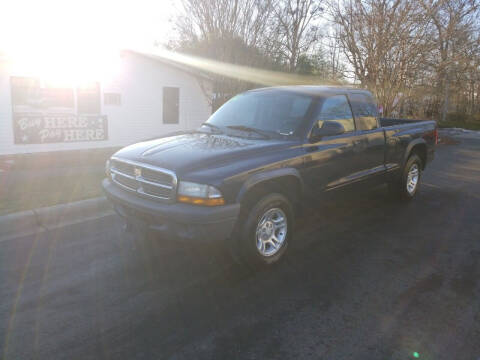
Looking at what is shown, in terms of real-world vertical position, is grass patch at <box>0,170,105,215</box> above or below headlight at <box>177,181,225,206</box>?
below

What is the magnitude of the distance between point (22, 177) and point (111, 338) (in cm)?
662

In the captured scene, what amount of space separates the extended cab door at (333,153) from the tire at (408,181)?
1602mm

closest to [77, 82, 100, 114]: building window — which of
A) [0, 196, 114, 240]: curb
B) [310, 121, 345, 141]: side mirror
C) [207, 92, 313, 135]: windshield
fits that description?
[0, 196, 114, 240]: curb

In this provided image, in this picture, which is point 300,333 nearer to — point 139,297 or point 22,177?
point 139,297

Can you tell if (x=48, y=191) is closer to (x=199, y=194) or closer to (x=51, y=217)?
(x=51, y=217)

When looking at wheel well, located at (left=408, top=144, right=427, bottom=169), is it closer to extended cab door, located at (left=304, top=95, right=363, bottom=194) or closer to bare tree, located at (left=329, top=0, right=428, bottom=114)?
extended cab door, located at (left=304, top=95, right=363, bottom=194)

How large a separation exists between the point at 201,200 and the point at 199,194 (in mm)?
56

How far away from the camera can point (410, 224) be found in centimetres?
556

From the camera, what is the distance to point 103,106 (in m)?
14.2

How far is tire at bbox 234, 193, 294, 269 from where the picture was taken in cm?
380

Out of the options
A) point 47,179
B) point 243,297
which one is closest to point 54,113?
point 47,179

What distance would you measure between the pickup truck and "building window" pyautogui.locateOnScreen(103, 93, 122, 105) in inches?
398

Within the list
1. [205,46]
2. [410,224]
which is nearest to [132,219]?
[410,224]

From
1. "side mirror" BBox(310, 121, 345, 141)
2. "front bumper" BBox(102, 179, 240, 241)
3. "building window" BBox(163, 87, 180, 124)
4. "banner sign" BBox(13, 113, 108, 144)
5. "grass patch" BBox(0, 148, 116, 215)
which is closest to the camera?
"front bumper" BBox(102, 179, 240, 241)
